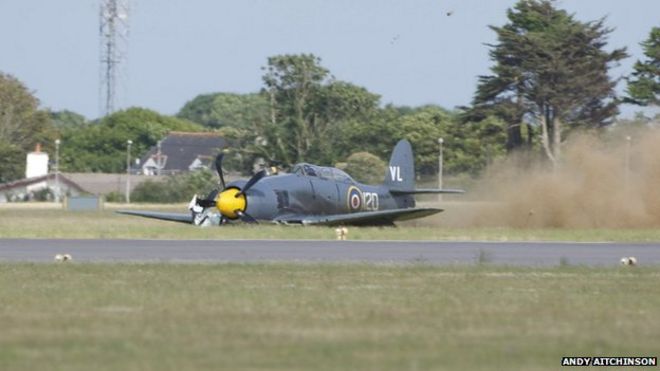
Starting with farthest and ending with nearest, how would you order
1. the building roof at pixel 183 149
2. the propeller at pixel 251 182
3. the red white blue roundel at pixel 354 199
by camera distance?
the building roof at pixel 183 149
the red white blue roundel at pixel 354 199
the propeller at pixel 251 182

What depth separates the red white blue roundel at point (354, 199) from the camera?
1709 inches

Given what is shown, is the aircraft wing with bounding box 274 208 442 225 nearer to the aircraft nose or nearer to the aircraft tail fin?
the aircraft nose

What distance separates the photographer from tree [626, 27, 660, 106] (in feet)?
274

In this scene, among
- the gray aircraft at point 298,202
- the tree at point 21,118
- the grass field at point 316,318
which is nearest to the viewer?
the grass field at point 316,318

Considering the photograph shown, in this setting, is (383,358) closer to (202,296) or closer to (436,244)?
(202,296)

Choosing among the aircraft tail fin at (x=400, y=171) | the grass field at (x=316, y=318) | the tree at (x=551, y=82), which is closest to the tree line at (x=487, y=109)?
the tree at (x=551, y=82)

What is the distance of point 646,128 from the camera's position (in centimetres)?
4778

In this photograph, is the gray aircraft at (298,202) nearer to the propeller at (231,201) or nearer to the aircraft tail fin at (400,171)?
the propeller at (231,201)

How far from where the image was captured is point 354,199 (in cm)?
4369

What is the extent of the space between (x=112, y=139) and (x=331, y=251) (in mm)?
112097

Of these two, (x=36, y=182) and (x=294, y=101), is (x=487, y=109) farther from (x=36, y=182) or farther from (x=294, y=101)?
(x=36, y=182)

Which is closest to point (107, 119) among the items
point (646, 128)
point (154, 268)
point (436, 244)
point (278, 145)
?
point (278, 145)

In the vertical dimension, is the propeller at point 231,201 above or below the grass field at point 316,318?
above

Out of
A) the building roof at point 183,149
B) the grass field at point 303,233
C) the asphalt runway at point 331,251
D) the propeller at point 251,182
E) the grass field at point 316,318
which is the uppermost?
the building roof at point 183,149
